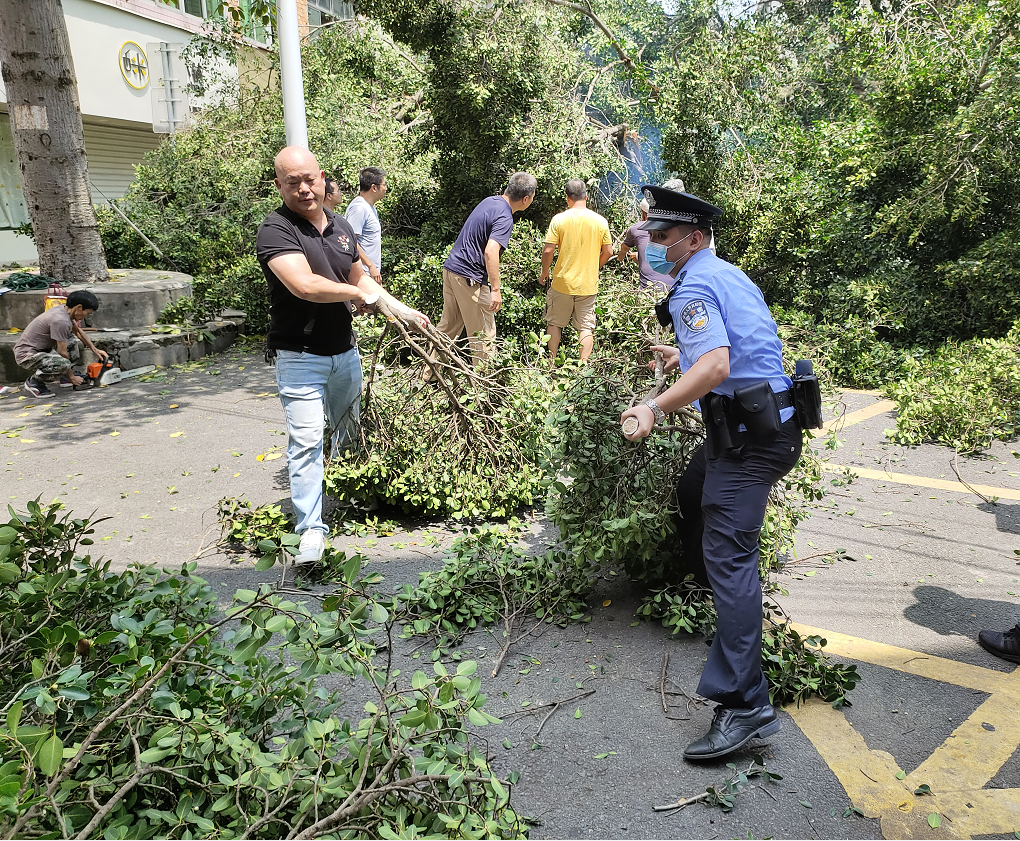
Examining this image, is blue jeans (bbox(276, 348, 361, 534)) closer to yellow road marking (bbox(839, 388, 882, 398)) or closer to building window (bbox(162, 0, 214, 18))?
yellow road marking (bbox(839, 388, 882, 398))

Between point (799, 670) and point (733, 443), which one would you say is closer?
point (733, 443)

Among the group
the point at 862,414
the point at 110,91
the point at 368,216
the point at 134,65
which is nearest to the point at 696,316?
the point at 368,216

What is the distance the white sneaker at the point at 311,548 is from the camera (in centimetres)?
424

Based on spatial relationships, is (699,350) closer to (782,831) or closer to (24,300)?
(782,831)

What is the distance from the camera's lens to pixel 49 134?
33.5ft

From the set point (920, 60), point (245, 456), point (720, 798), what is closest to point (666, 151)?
A: point (920, 60)

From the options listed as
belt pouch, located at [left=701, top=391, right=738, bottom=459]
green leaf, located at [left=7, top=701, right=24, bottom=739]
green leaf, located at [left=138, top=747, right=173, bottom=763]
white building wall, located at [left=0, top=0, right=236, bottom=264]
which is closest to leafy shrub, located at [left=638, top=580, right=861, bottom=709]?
belt pouch, located at [left=701, top=391, right=738, bottom=459]

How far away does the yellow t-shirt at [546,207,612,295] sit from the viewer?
7828 millimetres

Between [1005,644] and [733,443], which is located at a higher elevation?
[733,443]

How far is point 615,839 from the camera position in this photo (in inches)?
101

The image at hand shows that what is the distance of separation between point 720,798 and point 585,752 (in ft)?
1.77

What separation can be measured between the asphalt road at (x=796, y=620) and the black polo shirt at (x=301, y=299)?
1.37 m

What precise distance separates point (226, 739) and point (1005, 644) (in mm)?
3557

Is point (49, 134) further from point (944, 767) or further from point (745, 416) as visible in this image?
point (944, 767)
